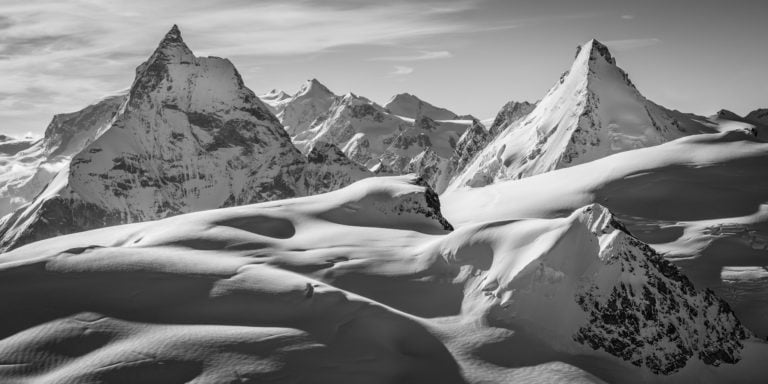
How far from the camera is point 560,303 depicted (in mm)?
45062

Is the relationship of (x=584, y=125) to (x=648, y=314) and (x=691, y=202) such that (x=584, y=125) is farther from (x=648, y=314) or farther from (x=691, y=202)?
(x=648, y=314)

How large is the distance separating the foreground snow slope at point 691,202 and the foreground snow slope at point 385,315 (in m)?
20.1

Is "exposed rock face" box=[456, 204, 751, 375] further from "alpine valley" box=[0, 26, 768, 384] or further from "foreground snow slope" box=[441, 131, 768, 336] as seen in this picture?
"foreground snow slope" box=[441, 131, 768, 336]

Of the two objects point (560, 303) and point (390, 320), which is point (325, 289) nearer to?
point (390, 320)

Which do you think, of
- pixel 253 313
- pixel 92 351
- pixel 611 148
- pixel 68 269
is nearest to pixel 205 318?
pixel 253 313

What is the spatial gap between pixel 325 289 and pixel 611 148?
281ft

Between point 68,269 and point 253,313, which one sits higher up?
point 68,269

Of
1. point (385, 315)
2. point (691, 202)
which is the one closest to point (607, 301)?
point (385, 315)

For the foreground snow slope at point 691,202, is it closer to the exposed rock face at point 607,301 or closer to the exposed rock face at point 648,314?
the exposed rock face at point 648,314

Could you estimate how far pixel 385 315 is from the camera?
43875 millimetres

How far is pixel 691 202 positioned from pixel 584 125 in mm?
42124

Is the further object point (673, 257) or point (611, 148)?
point (611, 148)

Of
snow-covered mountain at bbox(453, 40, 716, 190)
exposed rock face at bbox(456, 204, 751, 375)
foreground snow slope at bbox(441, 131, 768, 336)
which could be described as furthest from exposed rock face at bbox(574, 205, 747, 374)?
snow-covered mountain at bbox(453, 40, 716, 190)

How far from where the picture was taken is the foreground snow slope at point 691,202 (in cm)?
6894
